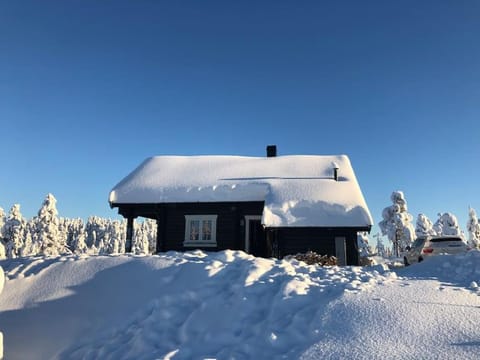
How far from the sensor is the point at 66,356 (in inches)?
212

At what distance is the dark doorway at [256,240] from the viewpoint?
17.2 meters

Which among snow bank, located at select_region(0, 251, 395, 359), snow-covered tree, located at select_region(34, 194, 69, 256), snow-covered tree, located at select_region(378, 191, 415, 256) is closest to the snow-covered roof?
snow bank, located at select_region(0, 251, 395, 359)

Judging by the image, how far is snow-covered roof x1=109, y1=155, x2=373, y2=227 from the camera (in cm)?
1519

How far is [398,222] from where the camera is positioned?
41.7 metres

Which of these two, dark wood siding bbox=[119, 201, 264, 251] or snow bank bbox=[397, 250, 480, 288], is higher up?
dark wood siding bbox=[119, 201, 264, 251]

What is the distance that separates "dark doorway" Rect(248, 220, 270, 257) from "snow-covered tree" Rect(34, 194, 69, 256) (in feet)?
106

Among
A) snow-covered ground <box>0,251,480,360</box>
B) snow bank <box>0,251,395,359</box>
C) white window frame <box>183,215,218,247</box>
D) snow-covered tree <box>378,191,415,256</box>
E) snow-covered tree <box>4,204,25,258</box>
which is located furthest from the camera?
snow-covered tree <box>4,204,25,258</box>

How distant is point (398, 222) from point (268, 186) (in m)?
30.1

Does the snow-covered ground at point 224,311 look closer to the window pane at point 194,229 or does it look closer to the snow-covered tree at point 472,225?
the window pane at point 194,229

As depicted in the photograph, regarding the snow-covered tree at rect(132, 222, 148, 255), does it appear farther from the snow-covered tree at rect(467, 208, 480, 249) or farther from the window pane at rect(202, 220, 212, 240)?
the window pane at rect(202, 220, 212, 240)

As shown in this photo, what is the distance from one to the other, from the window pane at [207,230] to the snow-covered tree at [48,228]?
101ft

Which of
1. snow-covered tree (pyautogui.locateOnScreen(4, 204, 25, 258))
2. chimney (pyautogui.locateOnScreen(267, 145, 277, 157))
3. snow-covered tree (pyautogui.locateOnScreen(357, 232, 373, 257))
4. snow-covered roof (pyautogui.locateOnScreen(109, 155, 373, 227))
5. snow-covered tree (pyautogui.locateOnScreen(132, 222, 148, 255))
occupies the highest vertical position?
chimney (pyautogui.locateOnScreen(267, 145, 277, 157))

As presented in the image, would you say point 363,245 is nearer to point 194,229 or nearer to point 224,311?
point 194,229

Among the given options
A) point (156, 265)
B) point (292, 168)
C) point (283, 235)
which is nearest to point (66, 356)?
point (156, 265)
